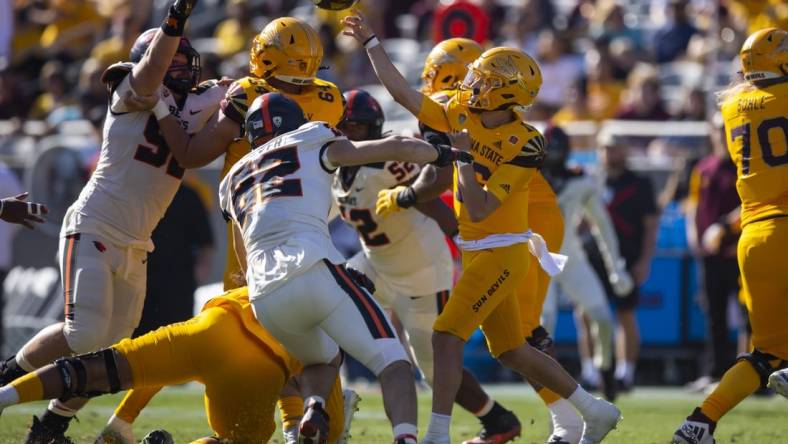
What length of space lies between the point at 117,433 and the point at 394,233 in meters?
2.14

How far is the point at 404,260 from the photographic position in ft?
29.0

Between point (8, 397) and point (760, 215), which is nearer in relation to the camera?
point (8, 397)

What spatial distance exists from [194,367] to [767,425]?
460cm

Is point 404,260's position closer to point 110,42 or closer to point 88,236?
point 88,236

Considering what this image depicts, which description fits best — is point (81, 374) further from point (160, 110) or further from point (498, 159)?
point (498, 159)

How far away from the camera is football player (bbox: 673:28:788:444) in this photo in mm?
7559

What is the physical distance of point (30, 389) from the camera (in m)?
6.51

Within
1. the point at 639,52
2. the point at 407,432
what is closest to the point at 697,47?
the point at 639,52

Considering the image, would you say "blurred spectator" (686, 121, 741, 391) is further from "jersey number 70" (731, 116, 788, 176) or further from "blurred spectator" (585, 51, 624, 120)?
"jersey number 70" (731, 116, 788, 176)

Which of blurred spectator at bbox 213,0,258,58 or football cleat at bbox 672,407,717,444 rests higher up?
A: blurred spectator at bbox 213,0,258,58

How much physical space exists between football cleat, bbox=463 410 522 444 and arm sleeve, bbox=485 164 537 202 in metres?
1.58

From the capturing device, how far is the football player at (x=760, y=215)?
7559mm

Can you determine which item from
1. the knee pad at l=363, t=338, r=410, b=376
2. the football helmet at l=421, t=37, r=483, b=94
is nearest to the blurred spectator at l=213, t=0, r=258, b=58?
the football helmet at l=421, t=37, r=483, b=94

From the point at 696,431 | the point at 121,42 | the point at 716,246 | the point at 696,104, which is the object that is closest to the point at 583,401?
the point at 696,431
